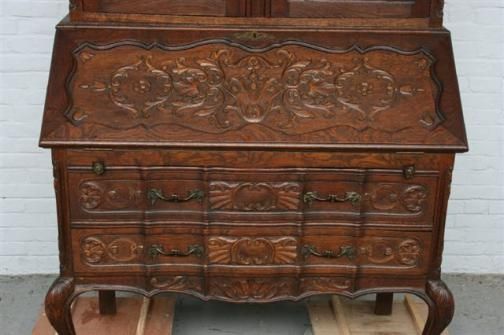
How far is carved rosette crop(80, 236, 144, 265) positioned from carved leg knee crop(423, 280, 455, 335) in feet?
3.64

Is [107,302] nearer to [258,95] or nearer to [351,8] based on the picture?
[258,95]

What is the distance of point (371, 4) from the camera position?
2625 millimetres

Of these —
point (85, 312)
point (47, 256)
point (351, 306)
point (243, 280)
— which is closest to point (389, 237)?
point (243, 280)

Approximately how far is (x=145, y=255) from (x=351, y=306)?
1.20 metres

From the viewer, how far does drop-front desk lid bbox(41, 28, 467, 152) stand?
2.52 m

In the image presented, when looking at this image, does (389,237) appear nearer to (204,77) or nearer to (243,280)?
(243,280)

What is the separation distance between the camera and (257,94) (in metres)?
2.58

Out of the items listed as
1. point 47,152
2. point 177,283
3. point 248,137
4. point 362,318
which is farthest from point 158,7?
point 362,318

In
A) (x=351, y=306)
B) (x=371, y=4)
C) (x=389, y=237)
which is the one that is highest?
(x=371, y=4)

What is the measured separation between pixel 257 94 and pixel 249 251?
589mm

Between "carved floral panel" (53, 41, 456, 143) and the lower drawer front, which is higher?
"carved floral panel" (53, 41, 456, 143)

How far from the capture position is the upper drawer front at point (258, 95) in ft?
8.29

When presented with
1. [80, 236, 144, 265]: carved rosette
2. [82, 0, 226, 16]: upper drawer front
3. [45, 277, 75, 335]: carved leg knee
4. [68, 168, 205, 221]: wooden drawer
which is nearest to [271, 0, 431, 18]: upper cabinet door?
[82, 0, 226, 16]: upper drawer front

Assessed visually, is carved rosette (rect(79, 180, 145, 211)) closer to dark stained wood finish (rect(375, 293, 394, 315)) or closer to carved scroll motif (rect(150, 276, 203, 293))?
carved scroll motif (rect(150, 276, 203, 293))
